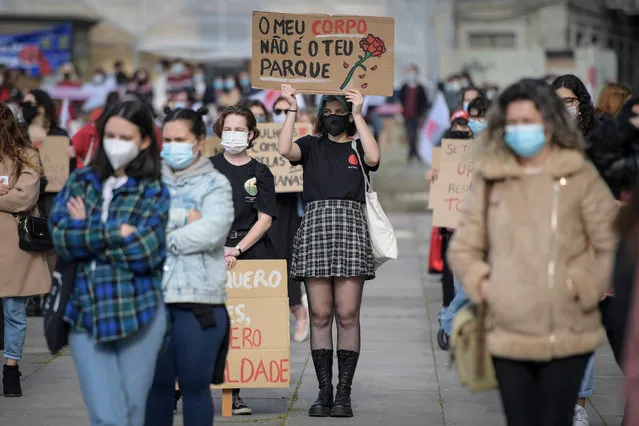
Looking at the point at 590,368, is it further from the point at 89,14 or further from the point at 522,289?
the point at 89,14

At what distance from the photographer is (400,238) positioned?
664 inches

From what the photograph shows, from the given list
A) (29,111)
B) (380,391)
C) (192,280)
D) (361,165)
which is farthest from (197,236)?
(29,111)

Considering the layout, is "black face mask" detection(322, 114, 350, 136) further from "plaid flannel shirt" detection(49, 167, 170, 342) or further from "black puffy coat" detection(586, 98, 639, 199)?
"plaid flannel shirt" detection(49, 167, 170, 342)

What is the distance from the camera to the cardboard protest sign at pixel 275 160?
10266 millimetres

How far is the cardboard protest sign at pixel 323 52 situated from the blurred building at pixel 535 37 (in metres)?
25.8

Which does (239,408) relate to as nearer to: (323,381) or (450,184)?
(323,381)

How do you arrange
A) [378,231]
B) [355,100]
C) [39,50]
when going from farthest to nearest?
[39,50], [378,231], [355,100]

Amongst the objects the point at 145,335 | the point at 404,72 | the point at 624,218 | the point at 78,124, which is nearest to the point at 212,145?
the point at 145,335

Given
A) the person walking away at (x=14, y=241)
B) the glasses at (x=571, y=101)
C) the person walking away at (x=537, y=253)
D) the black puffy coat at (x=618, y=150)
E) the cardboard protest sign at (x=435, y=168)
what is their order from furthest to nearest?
the cardboard protest sign at (x=435, y=168) < the person walking away at (x=14, y=241) < the glasses at (x=571, y=101) < the black puffy coat at (x=618, y=150) < the person walking away at (x=537, y=253)

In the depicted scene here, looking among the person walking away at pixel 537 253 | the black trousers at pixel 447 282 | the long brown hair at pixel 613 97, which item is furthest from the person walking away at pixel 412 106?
the person walking away at pixel 537 253

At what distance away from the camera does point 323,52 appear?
25.6 feet

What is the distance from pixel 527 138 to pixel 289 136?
257cm

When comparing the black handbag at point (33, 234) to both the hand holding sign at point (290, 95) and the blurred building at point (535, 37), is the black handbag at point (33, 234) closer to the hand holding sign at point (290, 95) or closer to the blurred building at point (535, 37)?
the hand holding sign at point (290, 95)

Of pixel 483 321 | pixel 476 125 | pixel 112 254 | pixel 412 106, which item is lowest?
pixel 483 321
